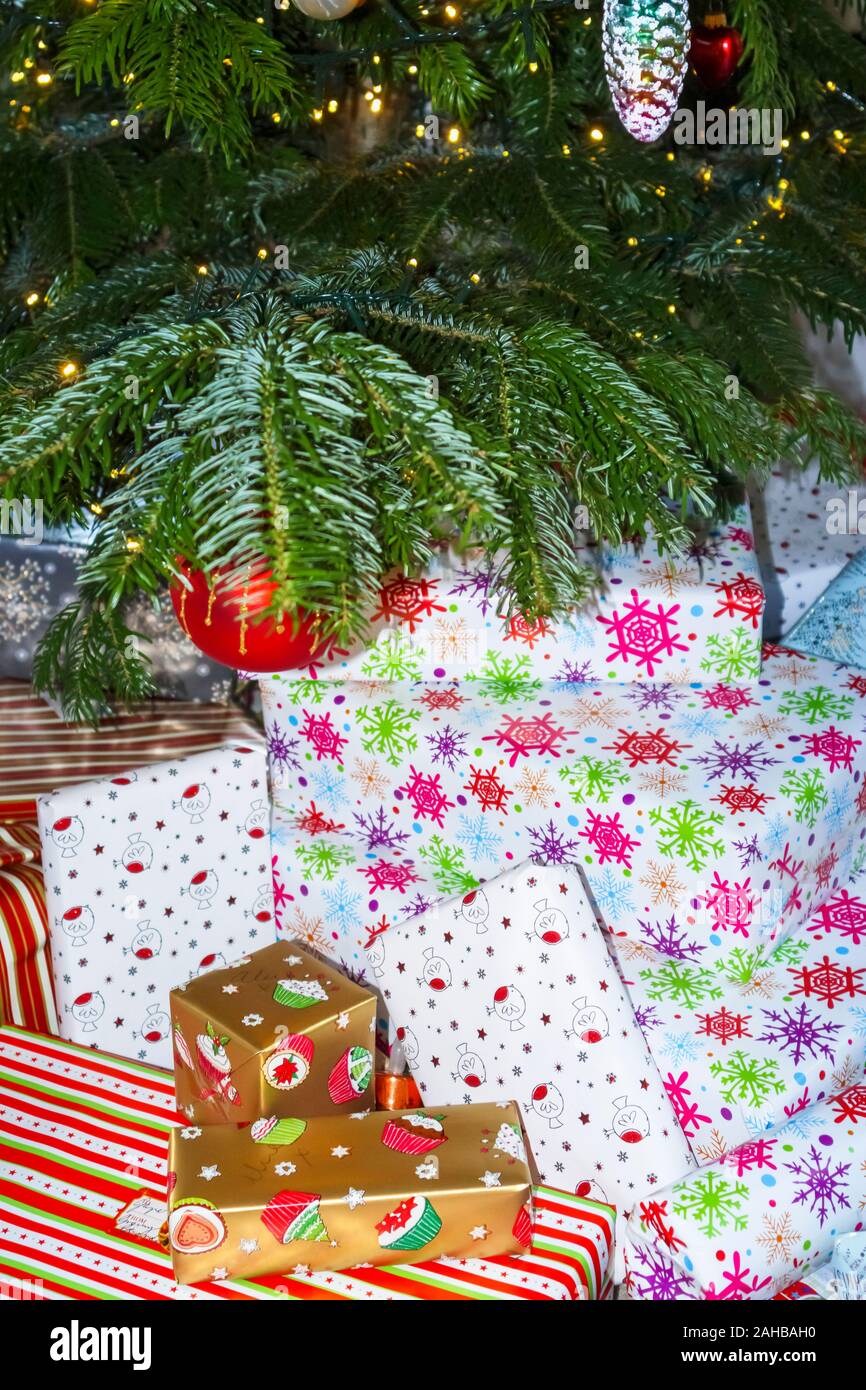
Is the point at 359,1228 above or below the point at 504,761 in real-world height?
below

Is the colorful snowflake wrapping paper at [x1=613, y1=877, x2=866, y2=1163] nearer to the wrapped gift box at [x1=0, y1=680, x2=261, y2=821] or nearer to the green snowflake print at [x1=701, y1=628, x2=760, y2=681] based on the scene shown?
the green snowflake print at [x1=701, y1=628, x2=760, y2=681]

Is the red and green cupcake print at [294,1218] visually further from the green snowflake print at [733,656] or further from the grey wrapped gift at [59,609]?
the grey wrapped gift at [59,609]

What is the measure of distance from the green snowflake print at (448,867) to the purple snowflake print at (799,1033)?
276 millimetres

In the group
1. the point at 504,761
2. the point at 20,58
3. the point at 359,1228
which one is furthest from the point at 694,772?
the point at 20,58

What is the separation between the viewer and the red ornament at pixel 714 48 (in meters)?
0.88

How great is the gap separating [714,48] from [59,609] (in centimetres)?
95

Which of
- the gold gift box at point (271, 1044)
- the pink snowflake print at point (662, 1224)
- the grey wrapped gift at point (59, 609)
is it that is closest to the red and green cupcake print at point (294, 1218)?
the gold gift box at point (271, 1044)

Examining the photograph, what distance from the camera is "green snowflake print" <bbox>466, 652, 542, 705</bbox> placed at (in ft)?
3.82

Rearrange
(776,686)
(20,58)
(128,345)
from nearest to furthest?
(128,345) < (20,58) < (776,686)

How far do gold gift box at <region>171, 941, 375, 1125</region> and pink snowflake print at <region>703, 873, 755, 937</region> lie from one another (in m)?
0.29

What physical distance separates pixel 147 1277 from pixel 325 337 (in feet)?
2.33

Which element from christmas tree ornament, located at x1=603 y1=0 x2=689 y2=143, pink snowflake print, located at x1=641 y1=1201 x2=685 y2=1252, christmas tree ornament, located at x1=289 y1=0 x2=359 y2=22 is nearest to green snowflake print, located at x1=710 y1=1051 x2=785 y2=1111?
pink snowflake print, located at x1=641 y1=1201 x2=685 y2=1252

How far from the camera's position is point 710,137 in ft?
3.31

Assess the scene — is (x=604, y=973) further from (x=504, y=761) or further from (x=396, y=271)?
(x=396, y=271)
